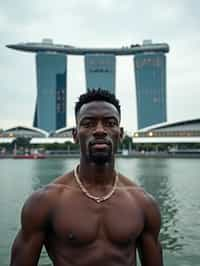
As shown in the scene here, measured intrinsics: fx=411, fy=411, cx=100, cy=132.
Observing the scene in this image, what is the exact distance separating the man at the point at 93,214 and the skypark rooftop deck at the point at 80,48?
441ft

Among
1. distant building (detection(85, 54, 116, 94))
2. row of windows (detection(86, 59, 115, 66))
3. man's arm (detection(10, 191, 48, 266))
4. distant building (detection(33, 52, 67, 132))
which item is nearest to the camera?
man's arm (detection(10, 191, 48, 266))

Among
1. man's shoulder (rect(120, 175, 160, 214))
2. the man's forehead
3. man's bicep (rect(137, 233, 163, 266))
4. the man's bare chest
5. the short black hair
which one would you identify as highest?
the short black hair

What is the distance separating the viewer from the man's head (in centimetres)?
192

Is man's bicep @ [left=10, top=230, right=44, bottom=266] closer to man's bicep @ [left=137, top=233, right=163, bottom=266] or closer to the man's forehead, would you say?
man's bicep @ [left=137, top=233, right=163, bottom=266]

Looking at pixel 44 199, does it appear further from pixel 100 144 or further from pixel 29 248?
pixel 100 144

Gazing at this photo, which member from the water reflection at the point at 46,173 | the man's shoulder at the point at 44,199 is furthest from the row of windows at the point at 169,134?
the man's shoulder at the point at 44,199

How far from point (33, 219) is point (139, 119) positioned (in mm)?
128453

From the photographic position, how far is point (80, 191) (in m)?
1.99

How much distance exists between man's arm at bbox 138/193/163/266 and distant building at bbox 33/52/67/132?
127 metres

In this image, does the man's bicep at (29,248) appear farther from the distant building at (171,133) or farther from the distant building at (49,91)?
the distant building at (49,91)

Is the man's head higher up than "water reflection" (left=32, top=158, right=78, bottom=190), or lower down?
higher up

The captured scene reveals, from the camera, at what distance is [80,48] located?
141 m

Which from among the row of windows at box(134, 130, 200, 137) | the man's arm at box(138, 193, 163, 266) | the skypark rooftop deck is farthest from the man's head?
the skypark rooftop deck

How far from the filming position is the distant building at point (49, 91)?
12862 cm
